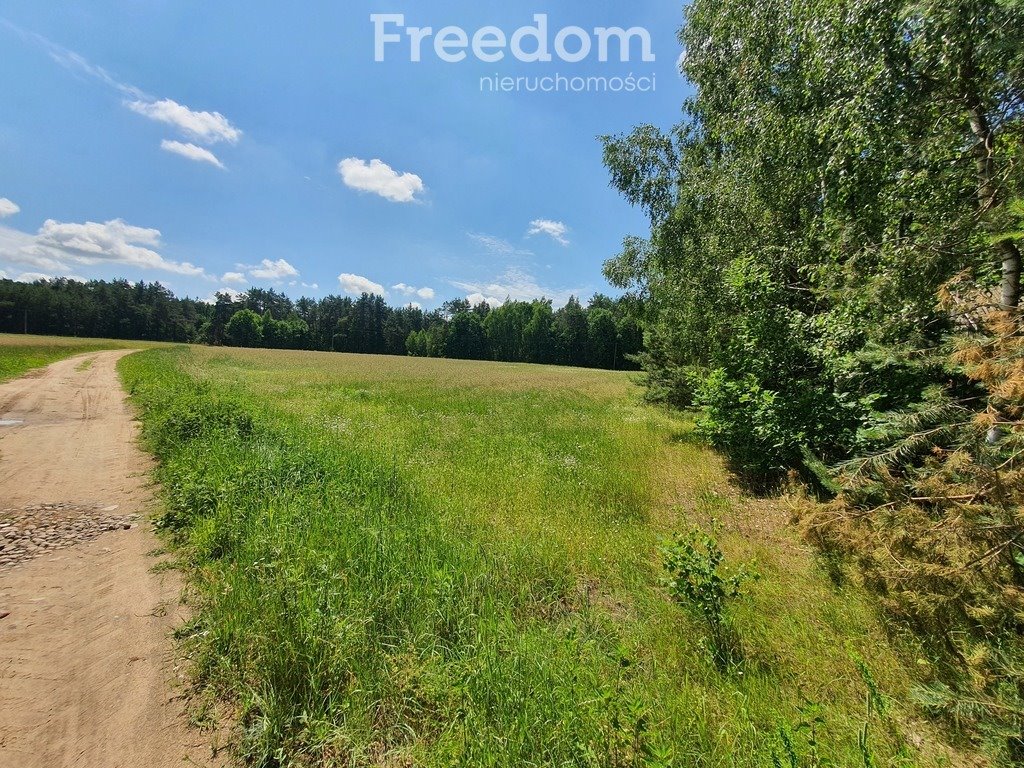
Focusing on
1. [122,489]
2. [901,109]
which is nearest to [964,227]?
[901,109]

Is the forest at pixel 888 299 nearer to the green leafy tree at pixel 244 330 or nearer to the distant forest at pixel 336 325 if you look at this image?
the distant forest at pixel 336 325

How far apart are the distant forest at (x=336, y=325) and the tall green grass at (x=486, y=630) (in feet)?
240

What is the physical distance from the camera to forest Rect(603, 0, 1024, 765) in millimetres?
2838

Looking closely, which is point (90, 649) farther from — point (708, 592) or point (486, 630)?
point (708, 592)

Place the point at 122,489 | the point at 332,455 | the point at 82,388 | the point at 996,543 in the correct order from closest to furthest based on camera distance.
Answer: the point at 996,543, the point at 122,489, the point at 332,455, the point at 82,388

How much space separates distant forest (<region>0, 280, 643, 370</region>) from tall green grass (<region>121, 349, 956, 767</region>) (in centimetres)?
7329

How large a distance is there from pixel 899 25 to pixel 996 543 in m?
6.34

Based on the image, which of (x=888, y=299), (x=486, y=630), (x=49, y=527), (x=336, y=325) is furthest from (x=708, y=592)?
(x=336, y=325)

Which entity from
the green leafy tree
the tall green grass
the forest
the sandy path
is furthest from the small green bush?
the green leafy tree

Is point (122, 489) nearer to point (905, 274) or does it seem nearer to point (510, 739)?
point (510, 739)

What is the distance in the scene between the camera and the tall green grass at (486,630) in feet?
8.52

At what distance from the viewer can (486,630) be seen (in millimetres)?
3525

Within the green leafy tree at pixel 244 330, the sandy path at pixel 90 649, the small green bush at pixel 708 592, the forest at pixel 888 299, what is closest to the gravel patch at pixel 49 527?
the sandy path at pixel 90 649

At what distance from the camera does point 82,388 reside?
1680 centimetres
